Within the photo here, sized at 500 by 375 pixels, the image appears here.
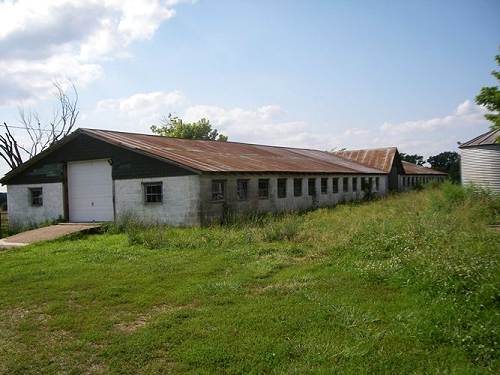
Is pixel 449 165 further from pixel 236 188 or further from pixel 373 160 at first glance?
pixel 236 188

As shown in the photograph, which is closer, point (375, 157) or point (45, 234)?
point (45, 234)

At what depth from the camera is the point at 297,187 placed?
26.6 m

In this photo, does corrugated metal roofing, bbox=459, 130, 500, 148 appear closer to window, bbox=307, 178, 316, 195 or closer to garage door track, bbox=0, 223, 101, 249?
window, bbox=307, 178, 316, 195

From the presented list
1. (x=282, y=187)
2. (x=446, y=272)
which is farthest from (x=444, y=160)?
(x=446, y=272)

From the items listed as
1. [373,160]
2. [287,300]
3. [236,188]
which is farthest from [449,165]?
[287,300]

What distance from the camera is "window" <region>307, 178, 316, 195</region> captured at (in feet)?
90.9

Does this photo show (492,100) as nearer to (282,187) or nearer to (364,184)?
(282,187)

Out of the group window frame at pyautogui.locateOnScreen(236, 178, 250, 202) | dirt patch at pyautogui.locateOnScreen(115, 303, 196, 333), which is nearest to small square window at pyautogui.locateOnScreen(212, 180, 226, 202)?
window frame at pyautogui.locateOnScreen(236, 178, 250, 202)

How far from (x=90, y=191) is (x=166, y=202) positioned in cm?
544

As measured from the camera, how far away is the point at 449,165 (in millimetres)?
74625

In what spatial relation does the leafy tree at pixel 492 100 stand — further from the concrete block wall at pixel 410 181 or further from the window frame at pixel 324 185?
the concrete block wall at pixel 410 181

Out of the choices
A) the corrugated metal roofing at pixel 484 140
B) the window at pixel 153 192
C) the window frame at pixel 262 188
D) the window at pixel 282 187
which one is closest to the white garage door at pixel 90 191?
the window at pixel 153 192

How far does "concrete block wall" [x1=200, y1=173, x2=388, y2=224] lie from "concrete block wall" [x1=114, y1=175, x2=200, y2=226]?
40cm

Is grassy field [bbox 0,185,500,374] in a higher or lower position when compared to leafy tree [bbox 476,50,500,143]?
lower
